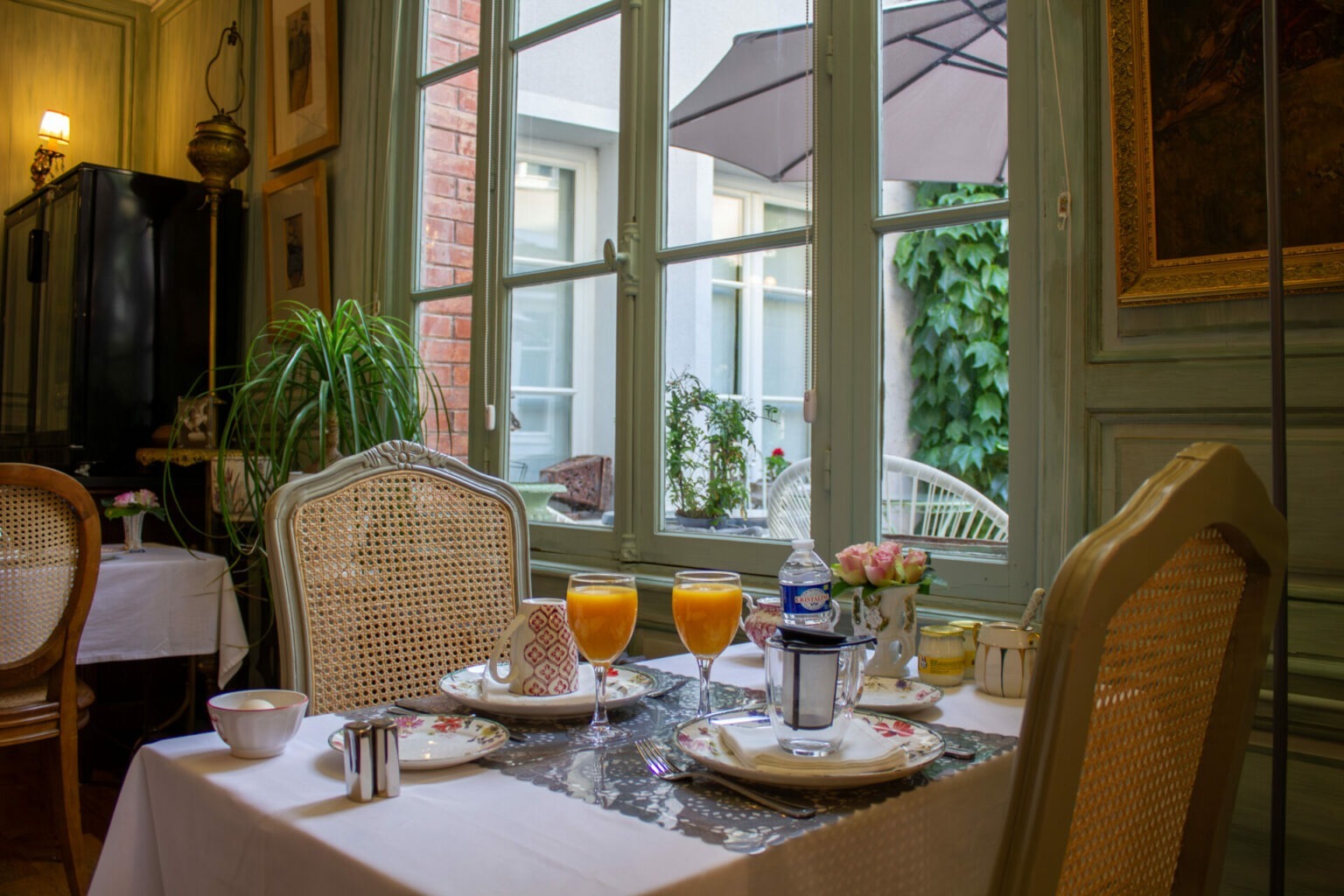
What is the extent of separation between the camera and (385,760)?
90 centimetres

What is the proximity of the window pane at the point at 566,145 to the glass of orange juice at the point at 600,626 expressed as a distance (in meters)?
1.56

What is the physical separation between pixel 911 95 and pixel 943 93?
0.07 m

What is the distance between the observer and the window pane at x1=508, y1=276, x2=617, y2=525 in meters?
2.55

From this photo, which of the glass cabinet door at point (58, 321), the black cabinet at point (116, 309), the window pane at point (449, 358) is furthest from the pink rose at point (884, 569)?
the glass cabinet door at point (58, 321)

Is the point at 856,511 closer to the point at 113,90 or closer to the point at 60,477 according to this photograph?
the point at 60,477

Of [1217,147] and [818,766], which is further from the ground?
[1217,147]

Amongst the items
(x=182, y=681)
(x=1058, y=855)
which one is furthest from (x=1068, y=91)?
(x=182, y=681)

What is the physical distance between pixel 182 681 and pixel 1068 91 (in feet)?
10.5

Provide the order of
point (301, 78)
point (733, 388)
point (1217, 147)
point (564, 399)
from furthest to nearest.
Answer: point (301, 78) < point (564, 399) < point (733, 388) < point (1217, 147)

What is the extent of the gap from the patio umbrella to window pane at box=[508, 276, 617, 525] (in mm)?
526

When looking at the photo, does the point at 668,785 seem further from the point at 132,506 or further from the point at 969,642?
the point at 132,506

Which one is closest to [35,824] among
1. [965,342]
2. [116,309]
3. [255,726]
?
[116,309]

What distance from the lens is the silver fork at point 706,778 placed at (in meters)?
0.86

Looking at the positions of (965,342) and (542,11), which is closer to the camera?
(965,342)
